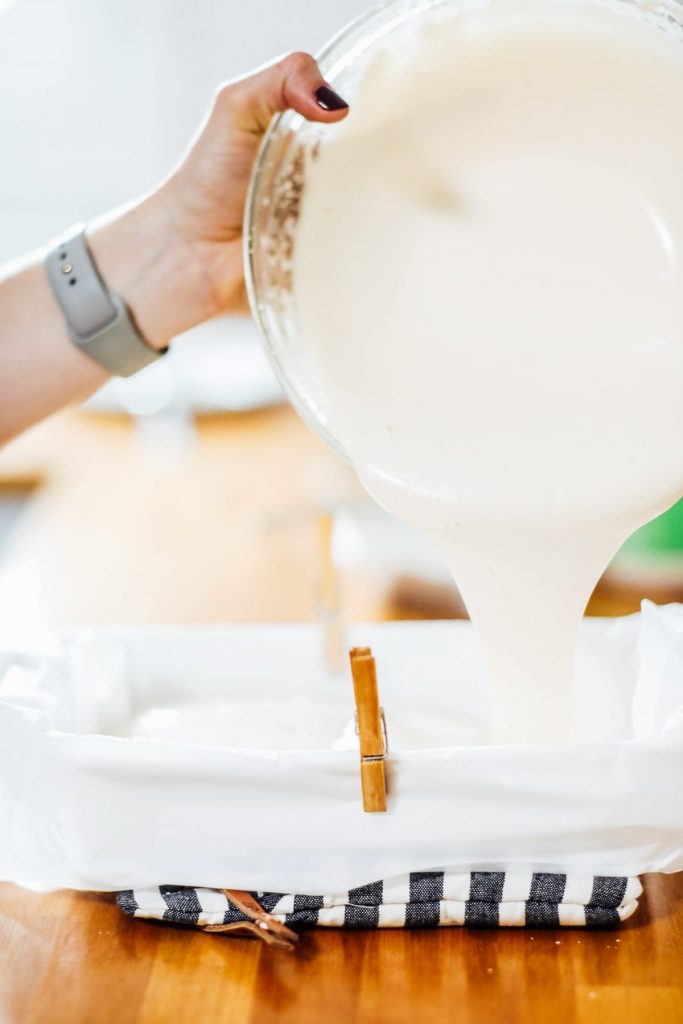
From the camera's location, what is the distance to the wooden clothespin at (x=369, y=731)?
647 millimetres

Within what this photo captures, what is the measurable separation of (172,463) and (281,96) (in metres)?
0.72

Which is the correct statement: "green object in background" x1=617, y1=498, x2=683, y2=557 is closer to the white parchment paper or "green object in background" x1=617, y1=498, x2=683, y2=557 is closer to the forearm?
the white parchment paper

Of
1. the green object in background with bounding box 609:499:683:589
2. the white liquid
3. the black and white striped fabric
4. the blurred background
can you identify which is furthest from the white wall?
the black and white striped fabric

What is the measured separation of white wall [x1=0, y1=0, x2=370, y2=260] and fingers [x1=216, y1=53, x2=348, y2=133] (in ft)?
5.39

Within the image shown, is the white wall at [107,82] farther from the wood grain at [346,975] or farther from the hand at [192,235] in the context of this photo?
the wood grain at [346,975]

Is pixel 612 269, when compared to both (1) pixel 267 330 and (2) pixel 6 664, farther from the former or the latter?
(2) pixel 6 664

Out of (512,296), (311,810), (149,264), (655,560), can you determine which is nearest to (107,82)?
(149,264)

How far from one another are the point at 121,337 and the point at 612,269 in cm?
43

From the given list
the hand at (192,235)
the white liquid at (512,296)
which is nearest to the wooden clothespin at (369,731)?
the white liquid at (512,296)

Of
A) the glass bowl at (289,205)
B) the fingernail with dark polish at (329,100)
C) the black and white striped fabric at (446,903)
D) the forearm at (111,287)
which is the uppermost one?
the fingernail with dark polish at (329,100)

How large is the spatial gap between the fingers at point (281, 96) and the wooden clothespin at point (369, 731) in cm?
34

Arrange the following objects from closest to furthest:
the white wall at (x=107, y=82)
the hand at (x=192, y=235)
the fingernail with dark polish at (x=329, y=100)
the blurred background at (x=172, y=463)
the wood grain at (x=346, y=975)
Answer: the wood grain at (x=346, y=975)
the fingernail with dark polish at (x=329, y=100)
the hand at (x=192, y=235)
the blurred background at (x=172, y=463)
the white wall at (x=107, y=82)

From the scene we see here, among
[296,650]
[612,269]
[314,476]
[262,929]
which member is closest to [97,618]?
[296,650]

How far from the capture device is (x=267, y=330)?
795mm
